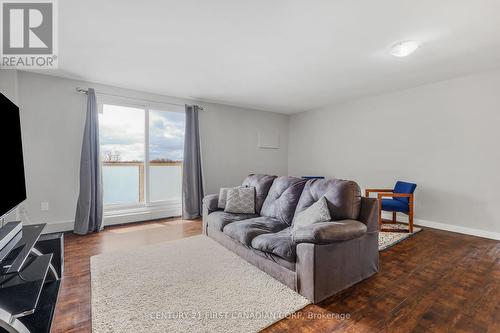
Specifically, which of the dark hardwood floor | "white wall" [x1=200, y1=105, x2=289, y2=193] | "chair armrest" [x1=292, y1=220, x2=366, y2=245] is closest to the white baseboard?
the dark hardwood floor

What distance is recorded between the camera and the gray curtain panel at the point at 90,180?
360cm

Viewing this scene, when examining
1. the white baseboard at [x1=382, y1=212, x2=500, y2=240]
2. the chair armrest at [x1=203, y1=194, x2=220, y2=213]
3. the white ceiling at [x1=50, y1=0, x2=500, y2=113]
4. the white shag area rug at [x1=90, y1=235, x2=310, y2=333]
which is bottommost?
the white shag area rug at [x1=90, y1=235, x2=310, y2=333]

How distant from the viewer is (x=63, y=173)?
363 centimetres

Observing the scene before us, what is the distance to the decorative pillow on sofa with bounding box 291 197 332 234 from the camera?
85.4 inches

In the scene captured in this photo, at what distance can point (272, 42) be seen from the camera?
8.33ft

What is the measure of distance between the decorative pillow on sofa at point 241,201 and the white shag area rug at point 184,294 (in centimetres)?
63

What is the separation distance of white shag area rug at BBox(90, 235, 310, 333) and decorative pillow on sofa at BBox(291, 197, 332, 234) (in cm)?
60

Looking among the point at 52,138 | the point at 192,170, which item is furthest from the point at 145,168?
the point at 52,138

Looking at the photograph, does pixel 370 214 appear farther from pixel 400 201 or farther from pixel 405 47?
pixel 400 201

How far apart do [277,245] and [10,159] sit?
7.64ft

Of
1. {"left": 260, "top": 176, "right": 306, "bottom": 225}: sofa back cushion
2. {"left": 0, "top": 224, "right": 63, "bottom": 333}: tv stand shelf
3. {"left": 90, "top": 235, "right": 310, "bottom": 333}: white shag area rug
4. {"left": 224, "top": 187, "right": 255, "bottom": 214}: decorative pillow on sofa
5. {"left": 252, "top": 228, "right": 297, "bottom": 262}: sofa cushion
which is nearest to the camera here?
{"left": 0, "top": 224, "right": 63, "bottom": 333}: tv stand shelf

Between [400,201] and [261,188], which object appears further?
[400,201]

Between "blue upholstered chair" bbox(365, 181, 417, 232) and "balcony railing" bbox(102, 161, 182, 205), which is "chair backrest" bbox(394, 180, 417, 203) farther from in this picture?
"balcony railing" bbox(102, 161, 182, 205)

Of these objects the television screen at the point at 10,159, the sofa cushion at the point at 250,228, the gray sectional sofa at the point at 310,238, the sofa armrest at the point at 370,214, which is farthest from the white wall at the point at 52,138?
the sofa armrest at the point at 370,214
